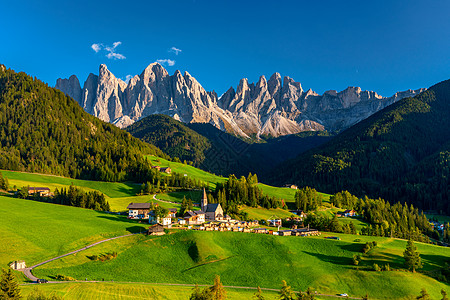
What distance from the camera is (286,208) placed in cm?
16425

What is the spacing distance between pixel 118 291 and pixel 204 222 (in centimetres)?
6105

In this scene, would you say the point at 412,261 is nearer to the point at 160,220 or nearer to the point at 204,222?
the point at 204,222

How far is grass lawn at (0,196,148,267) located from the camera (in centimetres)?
7836

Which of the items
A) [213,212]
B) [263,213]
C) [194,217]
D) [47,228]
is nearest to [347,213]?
[263,213]

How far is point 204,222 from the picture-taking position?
396 feet

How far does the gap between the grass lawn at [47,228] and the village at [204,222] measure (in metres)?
6.62

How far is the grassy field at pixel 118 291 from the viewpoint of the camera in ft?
186

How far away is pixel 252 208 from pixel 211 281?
84.7 meters

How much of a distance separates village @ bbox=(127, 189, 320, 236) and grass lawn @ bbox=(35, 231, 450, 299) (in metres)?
10.6

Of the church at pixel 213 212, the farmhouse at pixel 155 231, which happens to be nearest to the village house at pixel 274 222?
the church at pixel 213 212

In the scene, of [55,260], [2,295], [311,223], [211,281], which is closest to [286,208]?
[311,223]

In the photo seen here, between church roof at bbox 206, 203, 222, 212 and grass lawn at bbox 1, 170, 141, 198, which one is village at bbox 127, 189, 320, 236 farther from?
grass lawn at bbox 1, 170, 141, 198

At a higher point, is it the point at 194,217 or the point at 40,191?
the point at 40,191

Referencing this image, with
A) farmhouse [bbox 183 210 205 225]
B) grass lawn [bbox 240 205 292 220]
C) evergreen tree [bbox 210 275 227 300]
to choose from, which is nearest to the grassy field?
evergreen tree [bbox 210 275 227 300]
